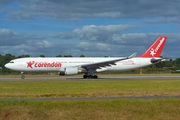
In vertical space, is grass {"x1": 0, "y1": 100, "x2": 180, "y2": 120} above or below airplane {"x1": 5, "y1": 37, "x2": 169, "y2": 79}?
below

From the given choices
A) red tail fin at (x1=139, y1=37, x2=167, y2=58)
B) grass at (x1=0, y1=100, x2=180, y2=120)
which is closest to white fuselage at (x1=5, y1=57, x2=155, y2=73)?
red tail fin at (x1=139, y1=37, x2=167, y2=58)

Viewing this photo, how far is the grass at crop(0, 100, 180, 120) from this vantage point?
10.5 metres

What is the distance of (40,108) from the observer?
1183 centimetres

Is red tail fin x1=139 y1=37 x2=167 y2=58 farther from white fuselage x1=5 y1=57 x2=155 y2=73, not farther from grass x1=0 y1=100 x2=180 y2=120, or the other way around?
grass x1=0 y1=100 x2=180 y2=120

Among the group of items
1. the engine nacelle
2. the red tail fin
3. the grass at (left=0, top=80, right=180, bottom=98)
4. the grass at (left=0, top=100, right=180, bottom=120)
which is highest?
the red tail fin

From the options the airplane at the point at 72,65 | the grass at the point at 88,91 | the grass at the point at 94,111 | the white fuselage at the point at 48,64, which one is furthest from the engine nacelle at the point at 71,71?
the grass at the point at 94,111

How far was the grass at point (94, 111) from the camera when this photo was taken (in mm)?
10531

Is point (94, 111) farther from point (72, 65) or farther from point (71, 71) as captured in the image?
point (72, 65)

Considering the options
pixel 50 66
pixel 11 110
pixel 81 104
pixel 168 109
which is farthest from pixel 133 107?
pixel 50 66

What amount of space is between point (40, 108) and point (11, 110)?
1516mm

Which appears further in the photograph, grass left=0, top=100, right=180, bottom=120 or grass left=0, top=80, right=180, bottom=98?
grass left=0, top=80, right=180, bottom=98

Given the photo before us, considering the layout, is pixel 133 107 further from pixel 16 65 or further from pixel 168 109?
pixel 16 65

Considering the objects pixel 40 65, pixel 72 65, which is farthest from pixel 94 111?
pixel 72 65

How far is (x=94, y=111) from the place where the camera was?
11.6 meters
